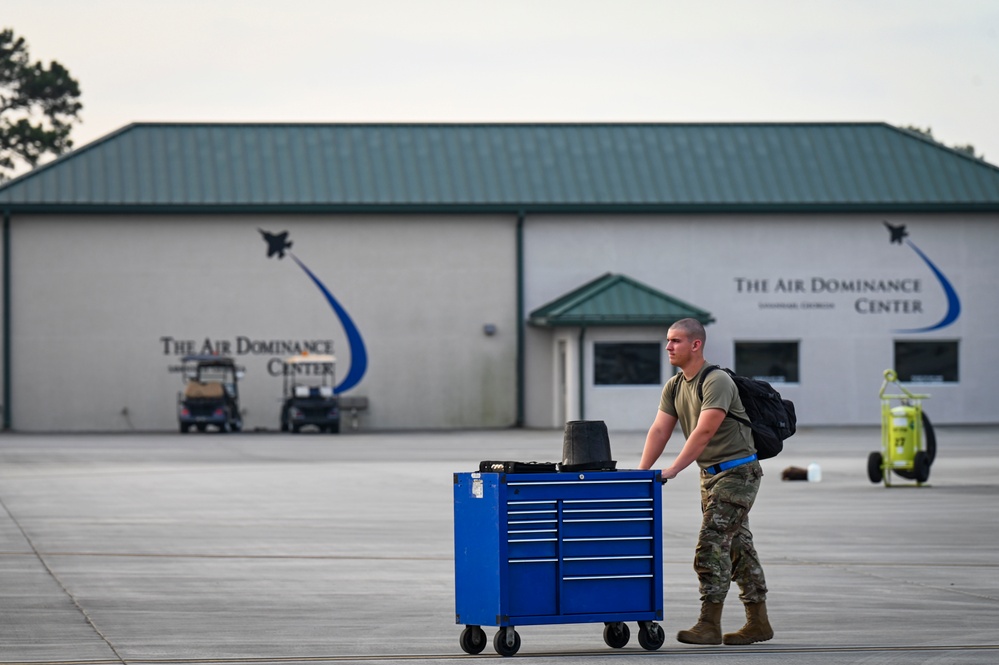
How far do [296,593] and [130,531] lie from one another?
5.15 metres

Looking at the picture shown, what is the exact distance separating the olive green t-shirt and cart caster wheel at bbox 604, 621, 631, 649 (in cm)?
106

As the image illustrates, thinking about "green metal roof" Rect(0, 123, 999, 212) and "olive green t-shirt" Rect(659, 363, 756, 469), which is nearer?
"olive green t-shirt" Rect(659, 363, 756, 469)

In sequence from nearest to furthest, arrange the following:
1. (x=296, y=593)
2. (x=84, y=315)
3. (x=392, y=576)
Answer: (x=296, y=593), (x=392, y=576), (x=84, y=315)

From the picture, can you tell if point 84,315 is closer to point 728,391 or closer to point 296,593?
point 296,593

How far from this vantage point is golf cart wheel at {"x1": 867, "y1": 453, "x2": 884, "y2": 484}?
23.0 m

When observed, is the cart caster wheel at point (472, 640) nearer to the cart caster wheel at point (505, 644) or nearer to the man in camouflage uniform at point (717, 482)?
the cart caster wheel at point (505, 644)

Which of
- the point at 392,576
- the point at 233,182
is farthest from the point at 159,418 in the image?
the point at 392,576

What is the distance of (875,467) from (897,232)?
2512 centimetres

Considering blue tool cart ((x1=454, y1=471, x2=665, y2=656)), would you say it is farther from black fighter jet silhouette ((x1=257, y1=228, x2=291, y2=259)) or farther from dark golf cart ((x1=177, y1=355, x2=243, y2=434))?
black fighter jet silhouette ((x1=257, y1=228, x2=291, y2=259))

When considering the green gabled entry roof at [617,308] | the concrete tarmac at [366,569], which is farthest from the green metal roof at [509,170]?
the concrete tarmac at [366,569]

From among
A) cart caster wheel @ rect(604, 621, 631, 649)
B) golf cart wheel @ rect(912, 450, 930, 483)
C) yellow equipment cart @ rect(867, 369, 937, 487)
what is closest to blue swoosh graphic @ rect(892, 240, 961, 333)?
yellow equipment cart @ rect(867, 369, 937, 487)

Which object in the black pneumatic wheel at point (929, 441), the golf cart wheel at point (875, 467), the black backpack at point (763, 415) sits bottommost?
the golf cart wheel at point (875, 467)

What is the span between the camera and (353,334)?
4512 cm

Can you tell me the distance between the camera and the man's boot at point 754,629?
954cm
